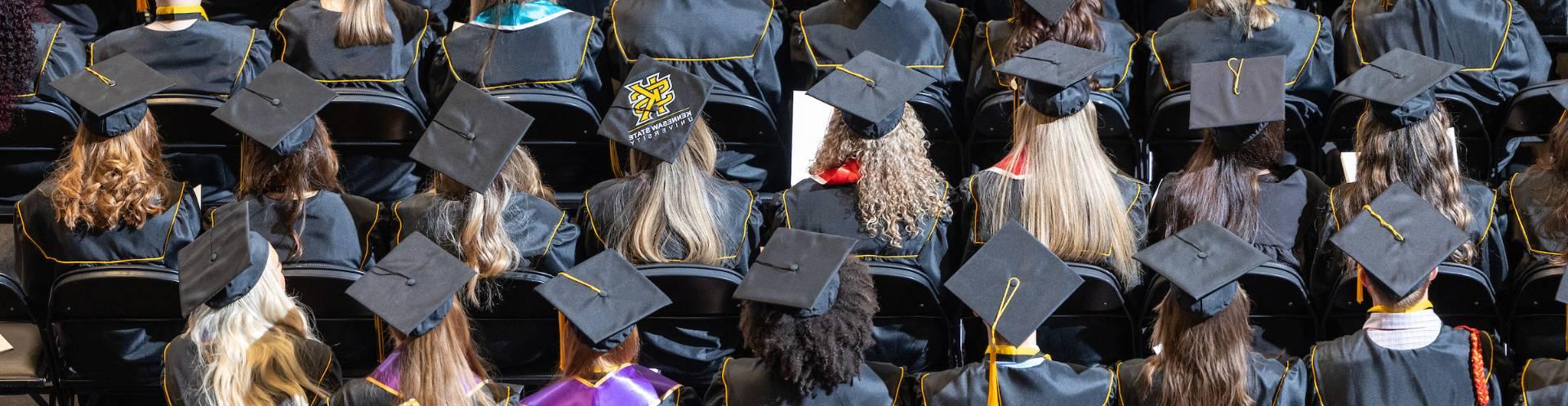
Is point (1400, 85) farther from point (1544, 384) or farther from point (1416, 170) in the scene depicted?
point (1544, 384)

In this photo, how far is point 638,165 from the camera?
14.9ft

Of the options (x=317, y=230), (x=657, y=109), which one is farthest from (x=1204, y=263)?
(x=317, y=230)

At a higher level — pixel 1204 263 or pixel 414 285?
pixel 1204 263

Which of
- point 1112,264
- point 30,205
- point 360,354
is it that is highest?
point 1112,264

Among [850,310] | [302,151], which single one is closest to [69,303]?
[302,151]

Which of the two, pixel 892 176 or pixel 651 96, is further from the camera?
pixel 651 96

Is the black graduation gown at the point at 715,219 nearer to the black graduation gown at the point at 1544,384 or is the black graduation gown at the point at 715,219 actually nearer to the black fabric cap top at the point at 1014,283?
the black fabric cap top at the point at 1014,283

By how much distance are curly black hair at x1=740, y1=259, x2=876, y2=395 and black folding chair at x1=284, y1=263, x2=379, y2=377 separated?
1.27 m

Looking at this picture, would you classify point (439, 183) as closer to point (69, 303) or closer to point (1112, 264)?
point (69, 303)

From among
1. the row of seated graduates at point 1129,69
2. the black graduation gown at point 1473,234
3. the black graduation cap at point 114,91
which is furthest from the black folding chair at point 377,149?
the black graduation gown at point 1473,234

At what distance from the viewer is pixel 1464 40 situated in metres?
4.84

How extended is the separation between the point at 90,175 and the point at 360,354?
2.99 feet

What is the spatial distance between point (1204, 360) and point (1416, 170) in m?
1.07

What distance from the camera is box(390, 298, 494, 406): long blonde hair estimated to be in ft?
12.4
